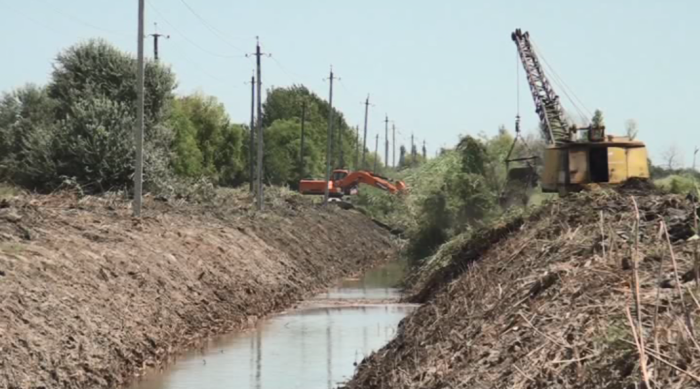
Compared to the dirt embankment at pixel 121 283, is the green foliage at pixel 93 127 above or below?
above

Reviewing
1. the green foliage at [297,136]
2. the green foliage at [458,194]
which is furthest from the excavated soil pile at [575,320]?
the green foliage at [297,136]

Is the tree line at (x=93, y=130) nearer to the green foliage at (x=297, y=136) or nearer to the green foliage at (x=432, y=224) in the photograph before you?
the green foliage at (x=432, y=224)

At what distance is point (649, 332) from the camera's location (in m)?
8.04

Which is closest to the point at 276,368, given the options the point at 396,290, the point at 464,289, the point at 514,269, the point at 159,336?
the point at 159,336

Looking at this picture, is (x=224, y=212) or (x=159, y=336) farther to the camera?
(x=224, y=212)

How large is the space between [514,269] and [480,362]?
16.2 ft

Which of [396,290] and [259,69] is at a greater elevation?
[259,69]

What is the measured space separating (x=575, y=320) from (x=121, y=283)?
1308 cm

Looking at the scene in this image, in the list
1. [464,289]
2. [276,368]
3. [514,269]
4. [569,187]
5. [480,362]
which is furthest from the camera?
[569,187]

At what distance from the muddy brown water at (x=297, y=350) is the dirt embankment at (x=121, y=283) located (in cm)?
56

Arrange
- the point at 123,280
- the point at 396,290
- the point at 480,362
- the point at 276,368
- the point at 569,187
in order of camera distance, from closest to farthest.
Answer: the point at 480,362, the point at 276,368, the point at 123,280, the point at 569,187, the point at 396,290

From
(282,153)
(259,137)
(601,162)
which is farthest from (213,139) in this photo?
(601,162)

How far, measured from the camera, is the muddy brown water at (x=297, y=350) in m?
18.4

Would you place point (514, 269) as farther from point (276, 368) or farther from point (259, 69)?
point (259, 69)
